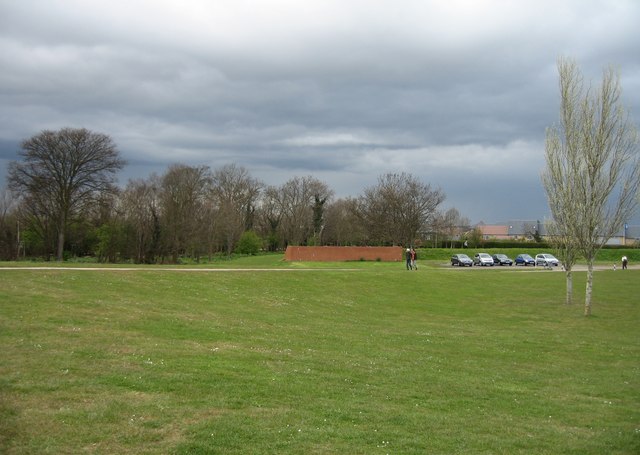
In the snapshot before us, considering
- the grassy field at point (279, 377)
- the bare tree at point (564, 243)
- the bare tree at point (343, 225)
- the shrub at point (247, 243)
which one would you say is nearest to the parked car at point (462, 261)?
the bare tree at point (343, 225)

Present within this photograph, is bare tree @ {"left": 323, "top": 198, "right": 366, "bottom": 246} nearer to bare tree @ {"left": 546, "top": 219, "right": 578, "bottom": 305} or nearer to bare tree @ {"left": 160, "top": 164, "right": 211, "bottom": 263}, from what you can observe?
bare tree @ {"left": 160, "top": 164, "right": 211, "bottom": 263}

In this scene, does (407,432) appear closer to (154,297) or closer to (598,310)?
(154,297)

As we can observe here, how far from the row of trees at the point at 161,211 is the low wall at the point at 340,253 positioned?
1359 centimetres

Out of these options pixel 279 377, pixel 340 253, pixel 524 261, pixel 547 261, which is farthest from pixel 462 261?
pixel 279 377

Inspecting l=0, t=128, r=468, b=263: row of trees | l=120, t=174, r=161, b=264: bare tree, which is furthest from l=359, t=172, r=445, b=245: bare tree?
A: l=120, t=174, r=161, b=264: bare tree

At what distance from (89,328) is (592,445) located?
10.6 meters

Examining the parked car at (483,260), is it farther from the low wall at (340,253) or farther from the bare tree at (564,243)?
the bare tree at (564,243)

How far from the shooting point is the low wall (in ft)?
212

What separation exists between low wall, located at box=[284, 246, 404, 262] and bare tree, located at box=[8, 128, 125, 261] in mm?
19947

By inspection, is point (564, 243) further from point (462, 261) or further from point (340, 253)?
point (462, 261)

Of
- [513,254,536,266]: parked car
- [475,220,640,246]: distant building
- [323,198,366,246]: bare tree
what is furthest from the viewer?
[475,220,640,246]: distant building

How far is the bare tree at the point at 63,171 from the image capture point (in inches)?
2189

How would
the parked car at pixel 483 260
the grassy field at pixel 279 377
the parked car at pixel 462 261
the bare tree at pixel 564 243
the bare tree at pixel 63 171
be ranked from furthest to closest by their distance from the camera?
the parked car at pixel 483 260 < the parked car at pixel 462 261 < the bare tree at pixel 63 171 < the bare tree at pixel 564 243 < the grassy field at pixel 279 377

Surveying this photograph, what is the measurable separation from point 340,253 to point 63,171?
1155 inches
